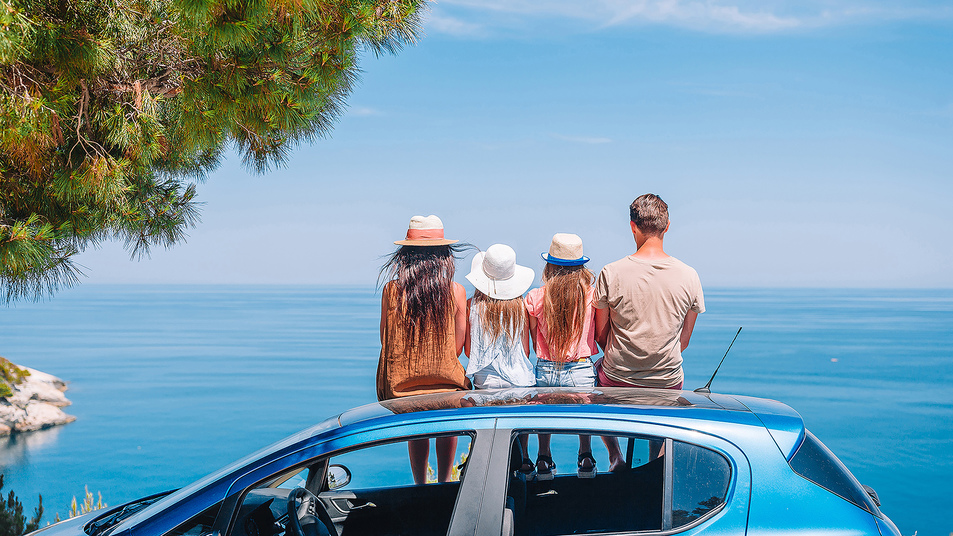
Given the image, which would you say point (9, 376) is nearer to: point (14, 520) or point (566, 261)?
point (14, 520)

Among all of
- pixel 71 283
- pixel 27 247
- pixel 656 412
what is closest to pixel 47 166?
pixel 27 247

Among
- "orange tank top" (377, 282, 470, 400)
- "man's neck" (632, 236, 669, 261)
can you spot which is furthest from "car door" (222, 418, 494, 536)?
"man's neck" (632, 236, 669, 261)

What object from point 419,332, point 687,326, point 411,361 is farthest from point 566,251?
A: point 411,361

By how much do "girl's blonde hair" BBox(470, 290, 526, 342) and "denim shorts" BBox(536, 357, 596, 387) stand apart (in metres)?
0.32

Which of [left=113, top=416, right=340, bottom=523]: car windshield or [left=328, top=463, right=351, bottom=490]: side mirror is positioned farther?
[left=328, top=463, right=351, bottom=490]: side mirror

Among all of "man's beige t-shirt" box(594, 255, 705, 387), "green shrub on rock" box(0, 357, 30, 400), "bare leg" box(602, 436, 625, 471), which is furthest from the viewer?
"green shrub on rock" box(0, 357, 30, 400)

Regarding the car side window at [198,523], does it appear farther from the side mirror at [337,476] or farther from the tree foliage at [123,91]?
the tree foliage at [123,91]

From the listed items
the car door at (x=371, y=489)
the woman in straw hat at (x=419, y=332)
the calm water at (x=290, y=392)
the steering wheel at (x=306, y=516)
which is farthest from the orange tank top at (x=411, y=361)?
the calm water at (x=290, y=392)

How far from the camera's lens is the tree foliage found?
404 cm

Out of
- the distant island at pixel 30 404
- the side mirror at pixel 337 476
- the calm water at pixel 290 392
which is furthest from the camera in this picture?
the calm water at pixel 290 392

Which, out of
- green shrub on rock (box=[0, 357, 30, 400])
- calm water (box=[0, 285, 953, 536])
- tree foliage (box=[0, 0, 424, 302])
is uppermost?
tree foliage (box=[0, 0, 424, 302])

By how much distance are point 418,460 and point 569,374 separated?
4.30ft

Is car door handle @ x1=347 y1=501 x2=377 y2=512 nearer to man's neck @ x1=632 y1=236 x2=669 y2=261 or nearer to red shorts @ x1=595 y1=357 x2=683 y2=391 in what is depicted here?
red shorts @ x1=595 y1=357 x2=683 y2=391

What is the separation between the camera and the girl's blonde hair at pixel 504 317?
13.8ft
